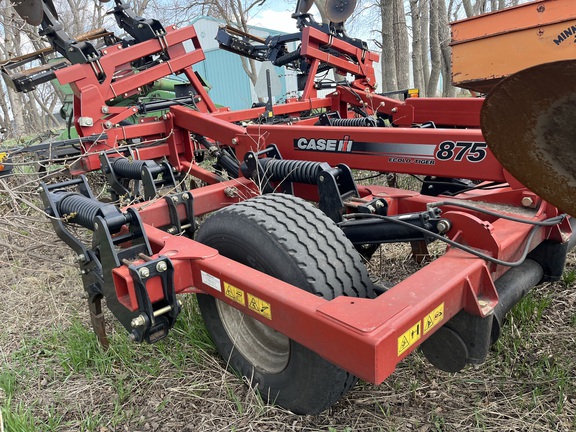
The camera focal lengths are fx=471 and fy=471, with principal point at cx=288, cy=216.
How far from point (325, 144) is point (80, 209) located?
1.53 metres

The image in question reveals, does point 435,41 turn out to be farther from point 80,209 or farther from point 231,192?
point 80,209

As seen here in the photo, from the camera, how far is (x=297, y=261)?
74.7 inches

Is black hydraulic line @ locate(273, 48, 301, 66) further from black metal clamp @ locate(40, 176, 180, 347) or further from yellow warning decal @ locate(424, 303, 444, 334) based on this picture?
yellow warning decal @ locate(424, 303, 444, 334)

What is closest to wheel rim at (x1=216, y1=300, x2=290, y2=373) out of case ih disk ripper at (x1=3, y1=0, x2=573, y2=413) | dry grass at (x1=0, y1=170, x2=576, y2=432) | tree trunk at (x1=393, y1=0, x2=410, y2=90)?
case ih disk ripper at (x1=3, y1=0, x2=573, y2=413)

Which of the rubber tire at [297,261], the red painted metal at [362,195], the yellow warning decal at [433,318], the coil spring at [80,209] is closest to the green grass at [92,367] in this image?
the rubber tire at [297,261]

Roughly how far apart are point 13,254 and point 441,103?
4.36 meters

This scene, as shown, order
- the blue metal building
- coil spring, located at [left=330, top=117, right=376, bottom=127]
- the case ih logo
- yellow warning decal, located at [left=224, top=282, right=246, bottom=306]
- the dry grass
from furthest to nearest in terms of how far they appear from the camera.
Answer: the blue metal building
coil spring, located at [left=330, top=117, right=376, bottom=127]
the case ih logo
the dry grass
yellow warning decal, located at [left=224, top=282, right=246, bottom=306]

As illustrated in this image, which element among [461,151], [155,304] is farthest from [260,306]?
[461,151]

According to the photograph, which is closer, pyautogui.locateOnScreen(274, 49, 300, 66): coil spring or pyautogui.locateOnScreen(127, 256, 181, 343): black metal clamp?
pyautogui.locateOnScreen(127, 256, 181, 343): black metal clamp

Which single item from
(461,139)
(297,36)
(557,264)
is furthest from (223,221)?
(297,36)

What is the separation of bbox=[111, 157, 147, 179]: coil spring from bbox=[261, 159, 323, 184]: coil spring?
3.54 ft

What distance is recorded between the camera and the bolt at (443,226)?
1961mm

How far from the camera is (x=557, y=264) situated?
7.29ft

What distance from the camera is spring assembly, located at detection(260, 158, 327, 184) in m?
2.77
